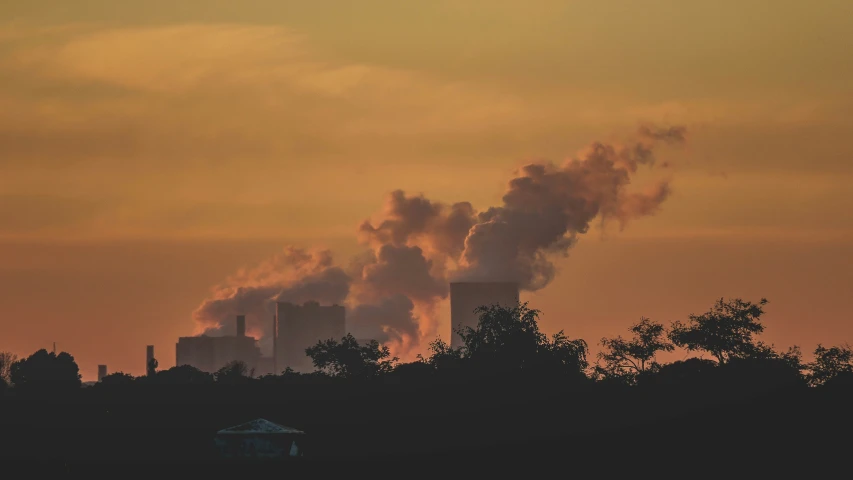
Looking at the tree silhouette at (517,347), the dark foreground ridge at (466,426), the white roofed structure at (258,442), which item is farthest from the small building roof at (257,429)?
the tree silhouette at (517,347)

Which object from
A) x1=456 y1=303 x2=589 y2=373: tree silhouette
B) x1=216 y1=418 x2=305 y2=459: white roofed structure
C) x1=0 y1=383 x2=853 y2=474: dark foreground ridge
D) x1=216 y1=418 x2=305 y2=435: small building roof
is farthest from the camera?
x1=456 y1=303 x2=589 y2=373: tree silhouette

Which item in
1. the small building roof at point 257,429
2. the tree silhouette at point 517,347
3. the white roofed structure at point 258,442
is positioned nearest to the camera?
the white roofed structure at point 258,442

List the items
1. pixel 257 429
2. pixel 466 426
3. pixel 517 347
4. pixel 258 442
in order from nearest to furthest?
pixel 258 442, pixel 257 429, pixel 466 426, pixel 517 347

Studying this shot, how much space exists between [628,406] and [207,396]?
1833 inches

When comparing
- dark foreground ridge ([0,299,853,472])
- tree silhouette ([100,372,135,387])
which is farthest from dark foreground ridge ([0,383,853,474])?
tree silhouette ([100,372,135,387])

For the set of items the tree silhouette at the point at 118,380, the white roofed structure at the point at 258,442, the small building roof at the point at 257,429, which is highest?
the tree silhouette at the point at 118,380

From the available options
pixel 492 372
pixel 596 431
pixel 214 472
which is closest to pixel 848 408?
pixel 596 431

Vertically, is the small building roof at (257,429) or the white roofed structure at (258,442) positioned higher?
the small building roof at (257,429)

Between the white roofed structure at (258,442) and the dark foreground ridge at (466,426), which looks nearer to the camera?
the dark foreground ridge at (466,426)

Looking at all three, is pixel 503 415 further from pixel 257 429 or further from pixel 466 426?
pixel 257 429

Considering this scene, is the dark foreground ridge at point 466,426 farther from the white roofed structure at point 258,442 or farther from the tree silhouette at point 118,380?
the tree silhouette at point 118,380

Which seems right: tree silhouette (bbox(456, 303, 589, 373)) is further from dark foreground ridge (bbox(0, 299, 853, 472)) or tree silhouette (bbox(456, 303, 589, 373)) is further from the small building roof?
the small building roof

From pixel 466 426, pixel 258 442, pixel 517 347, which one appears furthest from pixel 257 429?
pixel 517 347

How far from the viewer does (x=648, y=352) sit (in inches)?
6649
